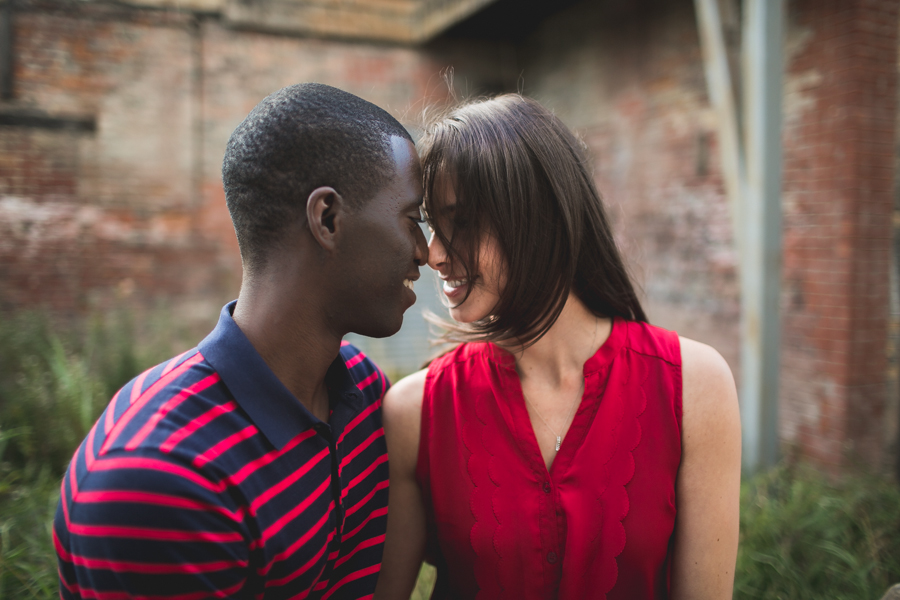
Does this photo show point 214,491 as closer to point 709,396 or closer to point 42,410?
Answer: point 709,396

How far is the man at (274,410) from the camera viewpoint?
3.06 feet

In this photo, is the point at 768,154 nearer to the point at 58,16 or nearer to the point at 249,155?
the point at 249,155

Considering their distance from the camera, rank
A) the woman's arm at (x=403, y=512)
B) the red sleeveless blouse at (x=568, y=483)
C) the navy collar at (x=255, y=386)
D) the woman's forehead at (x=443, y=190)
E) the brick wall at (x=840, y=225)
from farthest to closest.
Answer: the brick wall at (x=840, y=225), the woman's arm at (x=403, y=512), the woman's forehead at (x=443, y=190), the red sleeveless blouse at (x=568, y=483), the navy collar at (x=255, y=386)

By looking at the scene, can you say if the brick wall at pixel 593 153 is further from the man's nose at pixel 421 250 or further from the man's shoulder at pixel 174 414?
the man's shoulder at pixel 174 414

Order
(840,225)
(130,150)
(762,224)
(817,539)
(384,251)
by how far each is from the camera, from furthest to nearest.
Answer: (130,150) < (840,225) < (762,224) < (817,539) < (384,251)

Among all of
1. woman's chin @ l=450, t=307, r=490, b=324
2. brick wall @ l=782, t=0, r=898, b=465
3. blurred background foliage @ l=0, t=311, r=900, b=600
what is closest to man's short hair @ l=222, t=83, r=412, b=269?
woman's chin @ l=450, t=307, r=490, b=324

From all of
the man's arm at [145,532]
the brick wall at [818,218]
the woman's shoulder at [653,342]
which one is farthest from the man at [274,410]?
the brick wall at [818,218]

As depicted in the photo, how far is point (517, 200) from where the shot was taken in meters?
1.40

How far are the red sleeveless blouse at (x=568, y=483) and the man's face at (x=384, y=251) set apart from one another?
15.3 inches

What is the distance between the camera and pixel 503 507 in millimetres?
1393

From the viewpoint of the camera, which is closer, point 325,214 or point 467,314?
point 325,214

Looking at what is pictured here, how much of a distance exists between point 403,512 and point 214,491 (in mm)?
674

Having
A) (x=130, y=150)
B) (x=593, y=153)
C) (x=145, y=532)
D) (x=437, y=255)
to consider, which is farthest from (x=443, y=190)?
(x=130, y=150)

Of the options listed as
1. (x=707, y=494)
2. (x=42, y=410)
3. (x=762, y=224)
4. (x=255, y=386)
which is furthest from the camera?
(x=42, y=410)
